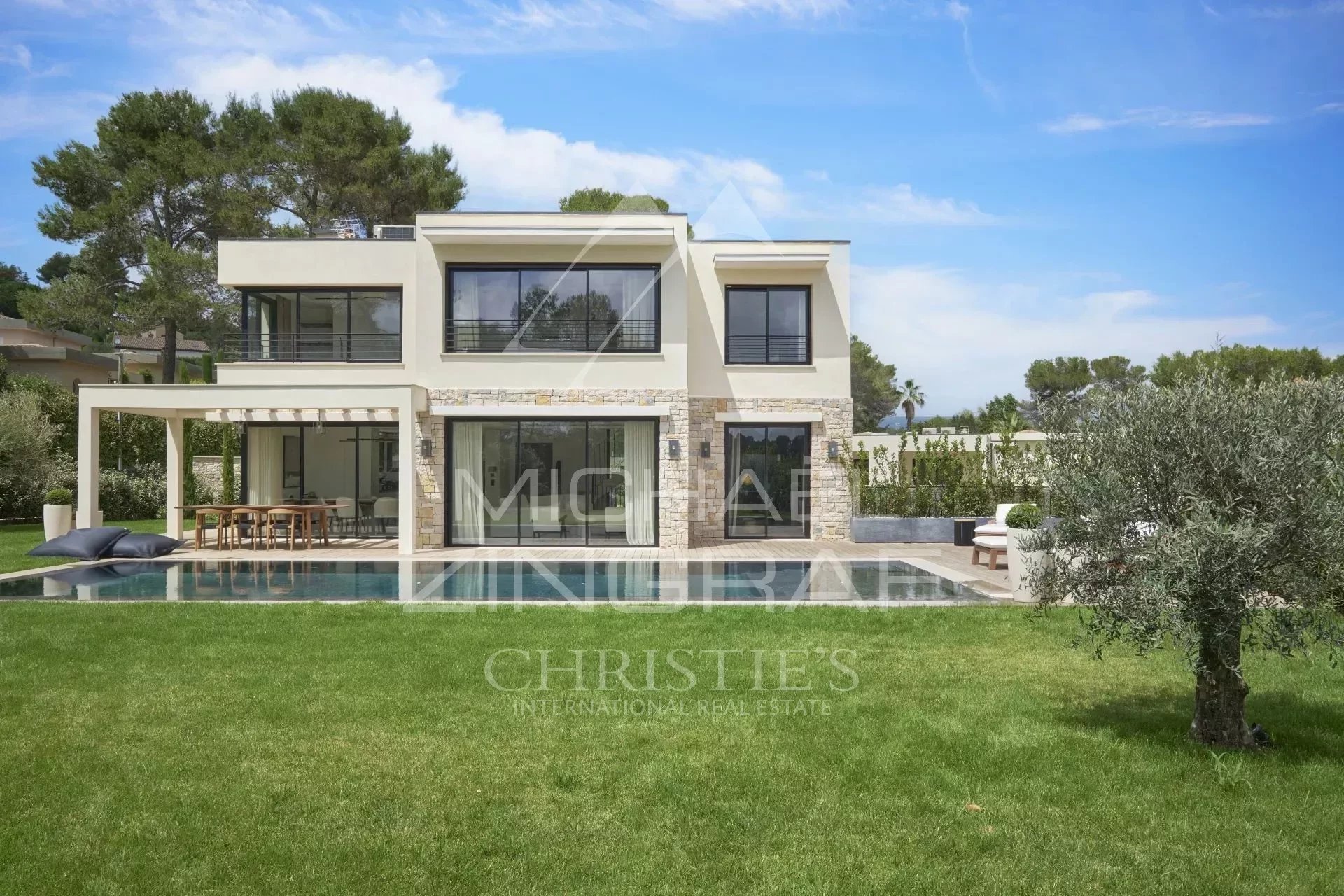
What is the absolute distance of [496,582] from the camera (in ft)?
45.4

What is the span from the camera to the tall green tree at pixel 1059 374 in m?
51.6

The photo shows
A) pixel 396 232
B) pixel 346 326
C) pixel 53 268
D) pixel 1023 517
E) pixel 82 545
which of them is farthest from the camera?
pixel 53 268

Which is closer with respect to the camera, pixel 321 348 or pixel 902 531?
pixel 321 348

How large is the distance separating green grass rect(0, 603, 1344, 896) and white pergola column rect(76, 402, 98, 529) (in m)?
10.8

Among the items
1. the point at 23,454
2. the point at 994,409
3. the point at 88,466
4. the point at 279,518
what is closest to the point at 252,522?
the point at 279,518

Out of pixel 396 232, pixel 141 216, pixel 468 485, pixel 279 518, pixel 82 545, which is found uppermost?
pixel 141 216

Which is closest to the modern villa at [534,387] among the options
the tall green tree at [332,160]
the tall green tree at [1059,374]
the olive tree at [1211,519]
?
the tall green tree at [332,160]

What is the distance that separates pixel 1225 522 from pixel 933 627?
477cm

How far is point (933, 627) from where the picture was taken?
10008mm

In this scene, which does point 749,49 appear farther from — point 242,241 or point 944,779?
point 944,779

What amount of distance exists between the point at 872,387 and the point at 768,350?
34121 mm

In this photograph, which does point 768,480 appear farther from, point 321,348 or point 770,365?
point 321,348

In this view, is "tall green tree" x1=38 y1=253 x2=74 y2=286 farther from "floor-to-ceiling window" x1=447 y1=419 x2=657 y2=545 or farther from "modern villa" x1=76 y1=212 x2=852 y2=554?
"floor-to-ceiling window" x1=447 y1=419 x2=657 y2=545

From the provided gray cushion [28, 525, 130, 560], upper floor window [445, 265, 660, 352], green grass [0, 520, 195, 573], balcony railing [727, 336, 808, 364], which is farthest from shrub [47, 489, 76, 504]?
balcony railing [727, 336, 808, 364]
